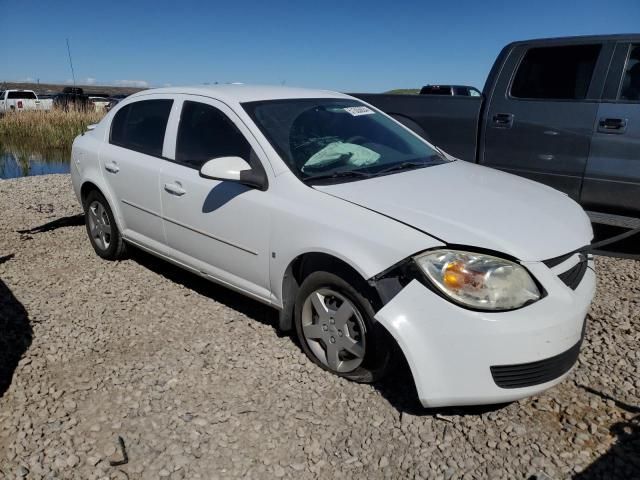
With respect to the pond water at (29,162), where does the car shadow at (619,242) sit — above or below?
above

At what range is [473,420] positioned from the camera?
267 cm

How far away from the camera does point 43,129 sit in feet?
50.1

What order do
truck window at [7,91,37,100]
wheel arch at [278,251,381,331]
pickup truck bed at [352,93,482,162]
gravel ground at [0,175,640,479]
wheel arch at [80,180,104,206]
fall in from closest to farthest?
gravel ground at [0,175,640,479] < wheel arch at [278,251,381,331] < wheel arch at [80,180,104,206] < pickup truck bed at [352,93,482,162] < truck window at [7,91,37,100]

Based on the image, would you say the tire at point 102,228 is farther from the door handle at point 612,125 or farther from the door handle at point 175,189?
the door handle at point 612,125

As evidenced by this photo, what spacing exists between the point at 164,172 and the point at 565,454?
3.01m

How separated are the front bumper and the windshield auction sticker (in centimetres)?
181

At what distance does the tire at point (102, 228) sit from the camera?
4684mm

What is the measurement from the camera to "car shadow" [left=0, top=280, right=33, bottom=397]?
3.11 m

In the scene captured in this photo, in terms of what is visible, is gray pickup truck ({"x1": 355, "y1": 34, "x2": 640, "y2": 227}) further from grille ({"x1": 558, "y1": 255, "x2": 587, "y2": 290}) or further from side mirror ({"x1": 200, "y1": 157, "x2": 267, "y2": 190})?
side mirror ({"x1": 200, "y1": 157, "x2": 267, "y2": 190})

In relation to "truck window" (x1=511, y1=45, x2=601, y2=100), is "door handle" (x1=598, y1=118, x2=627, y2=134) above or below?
below

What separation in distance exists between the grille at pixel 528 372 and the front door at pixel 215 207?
→ 1446 mm

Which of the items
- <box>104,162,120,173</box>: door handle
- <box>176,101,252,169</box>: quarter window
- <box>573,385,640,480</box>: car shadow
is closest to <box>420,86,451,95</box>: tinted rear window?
<box>104,162,120,173</box>: door handle

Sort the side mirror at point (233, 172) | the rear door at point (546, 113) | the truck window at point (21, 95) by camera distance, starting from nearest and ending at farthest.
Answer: the side mirror at point (233, 172), the rear door at point (546, 113), the truck window at point (21, 95)

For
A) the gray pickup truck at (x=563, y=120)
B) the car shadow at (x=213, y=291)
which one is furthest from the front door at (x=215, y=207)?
the gray pickup truck at (x=563, y=120)
